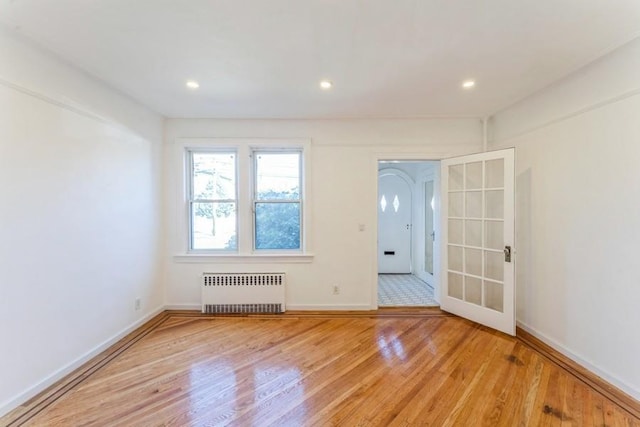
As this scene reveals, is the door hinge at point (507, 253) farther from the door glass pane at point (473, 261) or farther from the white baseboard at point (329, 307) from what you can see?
the white baseboard at point (329, 307)

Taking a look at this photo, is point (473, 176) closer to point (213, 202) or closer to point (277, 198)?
point (277, 198)

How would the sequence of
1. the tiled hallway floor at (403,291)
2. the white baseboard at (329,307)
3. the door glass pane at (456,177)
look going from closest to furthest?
the door glass pane at (456,177) < the white baseboard at (329,307) < the tiled hallway floor at (403,291)

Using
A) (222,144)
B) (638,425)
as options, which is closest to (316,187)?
(222,144)

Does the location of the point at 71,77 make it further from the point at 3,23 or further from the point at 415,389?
the point at 415,389

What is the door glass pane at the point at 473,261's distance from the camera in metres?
3.28

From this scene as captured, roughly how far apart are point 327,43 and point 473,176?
2356mm

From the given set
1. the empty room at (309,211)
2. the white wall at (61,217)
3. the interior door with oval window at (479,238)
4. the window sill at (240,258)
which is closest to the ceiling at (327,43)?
the empty room at (309,211)

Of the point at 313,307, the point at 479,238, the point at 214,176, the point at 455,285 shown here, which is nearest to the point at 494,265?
the point at 479,238

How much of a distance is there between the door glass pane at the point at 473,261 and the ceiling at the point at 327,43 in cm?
176

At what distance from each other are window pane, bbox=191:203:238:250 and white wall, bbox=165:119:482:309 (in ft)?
0.71

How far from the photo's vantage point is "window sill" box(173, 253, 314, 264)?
368 centimetres

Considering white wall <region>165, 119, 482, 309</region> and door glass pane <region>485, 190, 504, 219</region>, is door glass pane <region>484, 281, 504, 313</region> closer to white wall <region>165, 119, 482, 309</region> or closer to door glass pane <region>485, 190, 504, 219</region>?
door glass pane <region>485, 190, 504, 219</region>

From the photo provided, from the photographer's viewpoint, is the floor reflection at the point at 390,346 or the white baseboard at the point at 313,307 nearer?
the floor reflection at the point at 390,346

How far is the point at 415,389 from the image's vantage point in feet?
6.96
